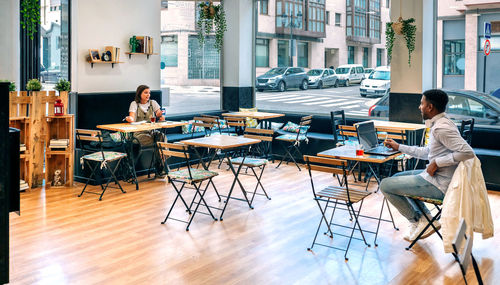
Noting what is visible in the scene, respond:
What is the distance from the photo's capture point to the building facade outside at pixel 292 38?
999 cm

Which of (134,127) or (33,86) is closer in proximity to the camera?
(33,86)

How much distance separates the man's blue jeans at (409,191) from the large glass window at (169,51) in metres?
6.01

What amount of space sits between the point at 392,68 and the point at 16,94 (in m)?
5.87

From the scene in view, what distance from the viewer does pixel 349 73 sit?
10.3 meters

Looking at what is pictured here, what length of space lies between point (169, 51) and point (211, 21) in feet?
3.22

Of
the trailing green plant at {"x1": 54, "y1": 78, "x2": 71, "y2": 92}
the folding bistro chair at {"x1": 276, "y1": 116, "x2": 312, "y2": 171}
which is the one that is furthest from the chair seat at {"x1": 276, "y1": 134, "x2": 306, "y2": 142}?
the trailing green plant at {"x1": 54, "y1": 78, "x2": 71, "y2": 92}

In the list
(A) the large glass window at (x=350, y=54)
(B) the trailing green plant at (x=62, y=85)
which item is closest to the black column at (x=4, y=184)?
(B) the trailing green plant at (x=62, y=85)

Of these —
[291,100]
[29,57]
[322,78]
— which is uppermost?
[29,57]

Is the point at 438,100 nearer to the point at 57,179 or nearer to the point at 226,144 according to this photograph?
the point at 226,144

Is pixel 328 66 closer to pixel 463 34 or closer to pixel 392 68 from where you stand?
pixel 392 68

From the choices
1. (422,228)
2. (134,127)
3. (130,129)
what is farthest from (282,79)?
(422,228)

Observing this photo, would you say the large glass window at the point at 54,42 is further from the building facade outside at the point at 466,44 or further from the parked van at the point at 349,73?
the building facade outside at the point at 466,44

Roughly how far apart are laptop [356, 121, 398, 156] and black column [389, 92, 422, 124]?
3.19 meters

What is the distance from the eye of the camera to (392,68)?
8961mm
